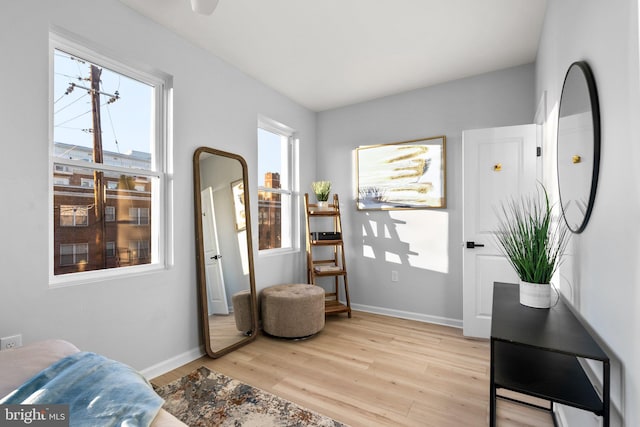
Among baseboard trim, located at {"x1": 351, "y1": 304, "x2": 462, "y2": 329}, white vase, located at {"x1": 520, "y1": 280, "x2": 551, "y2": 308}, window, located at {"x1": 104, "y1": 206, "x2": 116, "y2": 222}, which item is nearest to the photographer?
white vase, located at {"x1": 520, "y1": 280, "x2": 551, "y2": 308}

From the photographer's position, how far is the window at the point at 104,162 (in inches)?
77.2

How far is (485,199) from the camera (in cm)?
295

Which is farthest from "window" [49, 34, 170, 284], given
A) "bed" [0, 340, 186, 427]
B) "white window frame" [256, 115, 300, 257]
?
"white window frame" [256, 115, 300, 257]

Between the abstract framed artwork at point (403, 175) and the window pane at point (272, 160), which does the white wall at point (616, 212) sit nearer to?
the abstract framed artwork at point (403, 175)

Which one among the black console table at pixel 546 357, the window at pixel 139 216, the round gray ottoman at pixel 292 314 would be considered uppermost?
the window at pixel 139 216

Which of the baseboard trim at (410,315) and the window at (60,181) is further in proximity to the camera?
A: the baseboard trim at (410,315)

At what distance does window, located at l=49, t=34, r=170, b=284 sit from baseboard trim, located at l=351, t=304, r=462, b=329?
2.47m

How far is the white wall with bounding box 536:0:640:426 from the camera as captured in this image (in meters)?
0.86

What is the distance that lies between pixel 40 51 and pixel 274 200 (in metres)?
2.38

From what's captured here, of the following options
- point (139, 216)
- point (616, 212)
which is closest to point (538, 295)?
point (616, 212)

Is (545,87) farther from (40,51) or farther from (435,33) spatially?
(40,51)

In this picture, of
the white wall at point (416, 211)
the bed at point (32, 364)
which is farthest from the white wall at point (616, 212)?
the white wall at point (416, 211)

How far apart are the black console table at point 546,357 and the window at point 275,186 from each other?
2.61 metres

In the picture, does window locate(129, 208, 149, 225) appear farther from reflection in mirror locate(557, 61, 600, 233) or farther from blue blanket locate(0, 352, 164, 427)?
reflection in mirror locate(557, 61, 600, 233)
